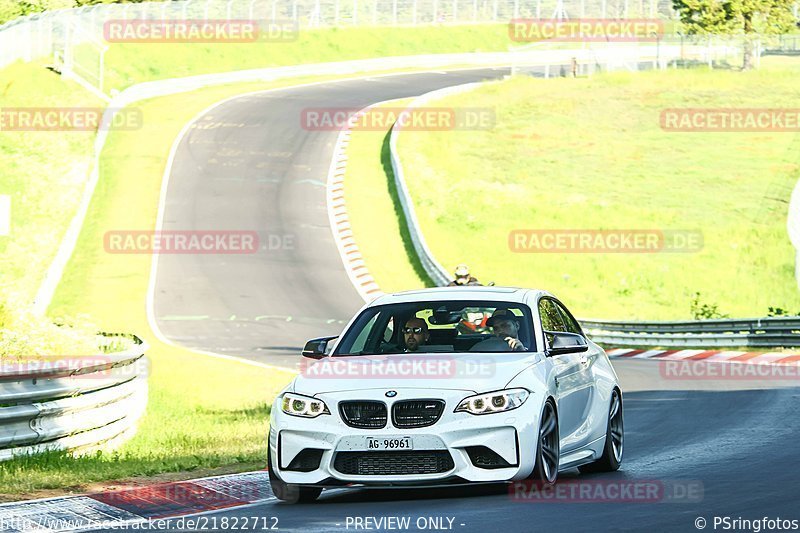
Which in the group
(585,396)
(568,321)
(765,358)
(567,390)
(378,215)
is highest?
(568,321)

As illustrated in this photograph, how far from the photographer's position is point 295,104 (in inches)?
2505

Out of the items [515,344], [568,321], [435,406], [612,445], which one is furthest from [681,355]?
[435,406]

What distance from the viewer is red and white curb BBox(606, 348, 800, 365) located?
27.6m

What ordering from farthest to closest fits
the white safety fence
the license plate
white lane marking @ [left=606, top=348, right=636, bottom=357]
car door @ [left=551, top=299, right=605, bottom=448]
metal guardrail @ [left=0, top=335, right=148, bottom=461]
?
the white safety fence, white lane marking @ [left=606, top=348, right=636, bottom=357], metal guardrail @ [left=0, top=335, right=148, bottom=461], car door @ [left=551, top=299, right=605, bottom=448], the license plate

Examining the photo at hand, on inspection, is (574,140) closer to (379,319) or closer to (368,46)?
(368,46)

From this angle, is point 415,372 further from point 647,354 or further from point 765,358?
point 647,354

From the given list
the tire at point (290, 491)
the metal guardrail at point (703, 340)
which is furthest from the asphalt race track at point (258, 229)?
the tire at point (290, 491)

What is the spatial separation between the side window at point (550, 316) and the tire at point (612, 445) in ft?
2.65

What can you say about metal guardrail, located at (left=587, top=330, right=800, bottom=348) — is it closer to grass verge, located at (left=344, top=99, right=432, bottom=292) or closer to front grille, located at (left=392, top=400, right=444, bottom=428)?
grass verge, located at (left=344, top=99, right=432, bottom=292)

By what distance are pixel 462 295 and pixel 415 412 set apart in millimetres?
1822

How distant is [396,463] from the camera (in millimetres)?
9945

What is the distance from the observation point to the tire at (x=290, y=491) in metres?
10.4

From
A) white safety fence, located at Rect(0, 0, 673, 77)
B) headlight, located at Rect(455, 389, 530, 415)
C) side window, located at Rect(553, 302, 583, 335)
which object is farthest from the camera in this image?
white safety fence, located at Rect(0, 0, 673, 77)

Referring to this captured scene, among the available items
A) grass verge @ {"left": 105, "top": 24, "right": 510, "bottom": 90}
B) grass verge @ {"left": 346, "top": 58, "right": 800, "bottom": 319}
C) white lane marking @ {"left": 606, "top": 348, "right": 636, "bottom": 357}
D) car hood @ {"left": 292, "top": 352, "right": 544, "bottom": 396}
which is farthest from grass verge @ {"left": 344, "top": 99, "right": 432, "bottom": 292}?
car hood @ {"left": 292, "top": 352, "right": 544, "bottom": 396}
